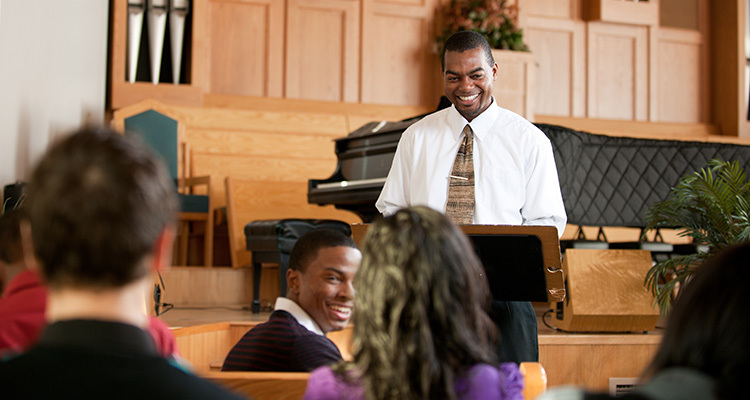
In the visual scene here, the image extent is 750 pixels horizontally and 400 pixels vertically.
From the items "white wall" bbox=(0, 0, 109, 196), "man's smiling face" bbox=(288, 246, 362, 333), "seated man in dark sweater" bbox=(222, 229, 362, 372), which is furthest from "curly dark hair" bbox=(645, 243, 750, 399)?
"white wall" bbox=(0, 0, 109, 196)

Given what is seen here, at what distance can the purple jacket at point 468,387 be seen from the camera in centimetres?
109

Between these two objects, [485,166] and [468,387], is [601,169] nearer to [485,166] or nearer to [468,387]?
[485,166]

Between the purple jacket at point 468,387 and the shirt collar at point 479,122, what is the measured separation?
1.43 m

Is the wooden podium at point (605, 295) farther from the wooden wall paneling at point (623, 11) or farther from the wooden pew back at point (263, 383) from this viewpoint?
the wooden wall paneling at point (623, 11)

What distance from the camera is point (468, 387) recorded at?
109 centimetres

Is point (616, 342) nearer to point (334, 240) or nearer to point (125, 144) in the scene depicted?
point (334, 240)

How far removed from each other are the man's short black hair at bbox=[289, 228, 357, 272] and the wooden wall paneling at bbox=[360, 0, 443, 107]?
5295mm

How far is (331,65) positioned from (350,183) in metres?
2.85

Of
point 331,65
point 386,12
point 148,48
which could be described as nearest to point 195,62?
point 148,48

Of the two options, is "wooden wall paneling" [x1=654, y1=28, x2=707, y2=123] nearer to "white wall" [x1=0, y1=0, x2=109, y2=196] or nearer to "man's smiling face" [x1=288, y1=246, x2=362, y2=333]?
"white wall" [x1=0, y1=0, x2=109, y2=196]

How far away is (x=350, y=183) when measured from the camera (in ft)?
15.4

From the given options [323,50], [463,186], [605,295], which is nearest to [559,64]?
[323,50]

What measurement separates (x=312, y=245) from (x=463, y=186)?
60cm

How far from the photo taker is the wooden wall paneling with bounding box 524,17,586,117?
767cm
